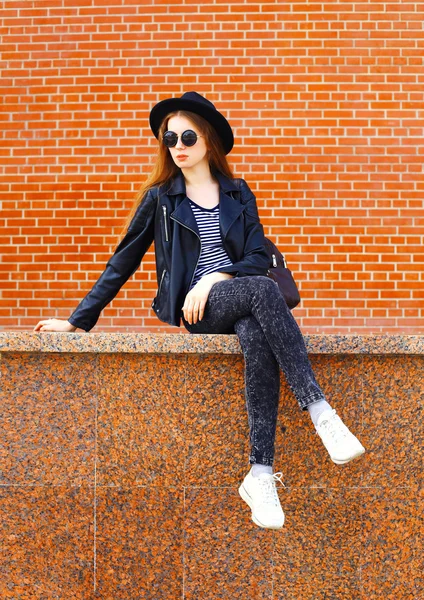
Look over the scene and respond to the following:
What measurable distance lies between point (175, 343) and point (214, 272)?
0.34 m

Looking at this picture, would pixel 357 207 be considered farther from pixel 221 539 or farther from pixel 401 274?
pixel 221 539

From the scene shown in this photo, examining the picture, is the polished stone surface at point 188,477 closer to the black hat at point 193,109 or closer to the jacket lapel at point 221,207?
the jacket lapel at point 221,207

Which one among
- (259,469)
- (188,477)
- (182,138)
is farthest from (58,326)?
(259,469)

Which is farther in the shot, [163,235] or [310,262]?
[310,262]

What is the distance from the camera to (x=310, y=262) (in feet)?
18.2

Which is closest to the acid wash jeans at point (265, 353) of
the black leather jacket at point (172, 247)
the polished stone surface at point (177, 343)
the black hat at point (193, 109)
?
the polished stone surface at point (177, 343)

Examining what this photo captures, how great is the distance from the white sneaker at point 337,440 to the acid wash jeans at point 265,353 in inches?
3.3

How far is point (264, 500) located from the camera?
2945 millimetres

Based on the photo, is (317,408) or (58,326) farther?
(58,326)

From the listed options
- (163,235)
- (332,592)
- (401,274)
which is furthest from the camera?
(401,274)

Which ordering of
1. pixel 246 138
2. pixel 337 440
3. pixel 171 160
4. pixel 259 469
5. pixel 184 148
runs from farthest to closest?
1. pixel 246 138
2. pixel 171 160
3. pixel 184 148
4. pixel 259 469
5. pixel 337 440

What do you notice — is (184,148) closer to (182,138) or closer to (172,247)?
(182,138)

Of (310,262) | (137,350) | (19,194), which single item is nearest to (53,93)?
(19,194)

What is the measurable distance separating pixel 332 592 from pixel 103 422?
115cm
